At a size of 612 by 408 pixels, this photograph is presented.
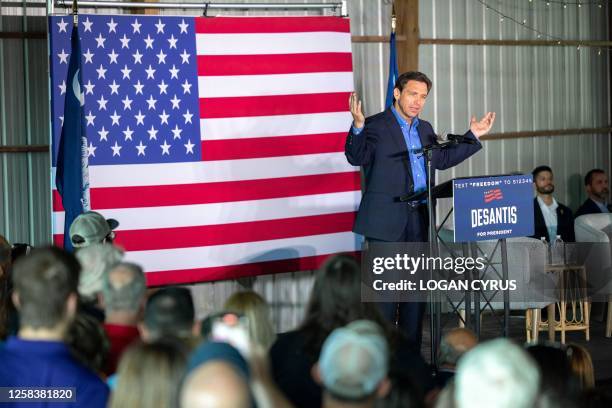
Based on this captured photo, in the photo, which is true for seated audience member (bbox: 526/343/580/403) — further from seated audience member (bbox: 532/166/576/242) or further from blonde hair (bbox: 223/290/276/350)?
seated audience member (bbox: 532/166/576/242)

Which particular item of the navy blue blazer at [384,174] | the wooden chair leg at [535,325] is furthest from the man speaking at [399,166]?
the wooden chair leg at [535,325]

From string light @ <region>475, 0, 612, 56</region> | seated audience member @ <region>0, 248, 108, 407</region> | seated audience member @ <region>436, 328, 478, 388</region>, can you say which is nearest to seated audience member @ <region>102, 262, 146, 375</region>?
seated audience member @ <region>0, 248, 108, 407</region>

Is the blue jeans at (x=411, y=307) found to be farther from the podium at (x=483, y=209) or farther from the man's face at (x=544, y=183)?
the man's face at (x=544, y=183)

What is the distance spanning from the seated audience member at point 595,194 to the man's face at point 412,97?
3670mm

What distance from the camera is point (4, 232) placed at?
7223 mm

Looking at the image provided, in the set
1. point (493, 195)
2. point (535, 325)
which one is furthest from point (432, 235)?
point (535, 325)

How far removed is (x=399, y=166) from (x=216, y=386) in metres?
3.92

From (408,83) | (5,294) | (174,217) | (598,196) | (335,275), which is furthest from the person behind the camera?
(598,196)

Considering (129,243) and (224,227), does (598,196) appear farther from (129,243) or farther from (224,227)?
(129,243)

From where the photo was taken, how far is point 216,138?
23.2 ft

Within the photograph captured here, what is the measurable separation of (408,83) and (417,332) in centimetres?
139

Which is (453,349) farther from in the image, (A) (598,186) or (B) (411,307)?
(A) (598,186)

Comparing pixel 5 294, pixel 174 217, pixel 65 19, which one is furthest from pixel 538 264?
pixel 5 294

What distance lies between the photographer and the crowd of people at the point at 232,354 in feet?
6.97
